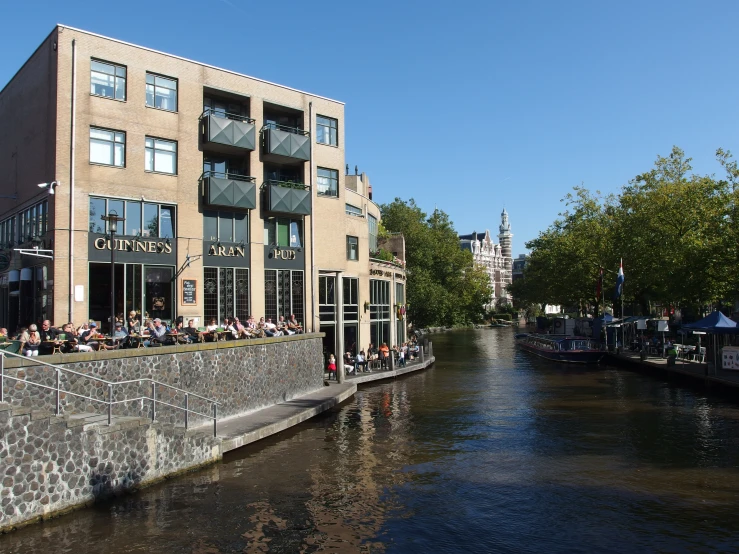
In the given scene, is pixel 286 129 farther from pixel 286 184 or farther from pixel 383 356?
pixel 383 356

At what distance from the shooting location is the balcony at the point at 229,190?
97.6ft

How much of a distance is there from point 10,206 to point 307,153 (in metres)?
15.3

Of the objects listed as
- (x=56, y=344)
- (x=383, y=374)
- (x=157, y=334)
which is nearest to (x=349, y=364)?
(x=383, y=374)

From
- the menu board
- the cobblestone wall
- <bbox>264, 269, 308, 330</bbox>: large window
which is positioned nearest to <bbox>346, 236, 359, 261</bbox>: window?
<bbox>264, 269, 308, 330</bbox>: large window

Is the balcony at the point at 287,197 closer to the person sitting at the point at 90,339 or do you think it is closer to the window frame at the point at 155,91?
the window frame at the point at 155,91

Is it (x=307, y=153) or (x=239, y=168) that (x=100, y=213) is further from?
(x=307, y=153)

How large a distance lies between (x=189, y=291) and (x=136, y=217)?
4194 mm

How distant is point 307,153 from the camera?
112 feet

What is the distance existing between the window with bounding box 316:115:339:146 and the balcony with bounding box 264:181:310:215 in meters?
3.81

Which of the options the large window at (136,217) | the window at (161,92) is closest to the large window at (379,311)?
the large window at (136,217)

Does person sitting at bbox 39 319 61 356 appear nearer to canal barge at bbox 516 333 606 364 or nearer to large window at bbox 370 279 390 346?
large window at bbox 370 279 390 346

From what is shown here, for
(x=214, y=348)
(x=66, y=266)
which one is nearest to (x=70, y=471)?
(x=214, y=348)

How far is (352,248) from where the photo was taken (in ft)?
131

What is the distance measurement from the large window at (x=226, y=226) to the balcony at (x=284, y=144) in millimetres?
3870
